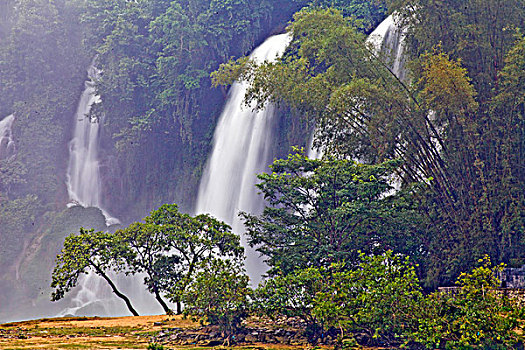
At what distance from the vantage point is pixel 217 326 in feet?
47.5

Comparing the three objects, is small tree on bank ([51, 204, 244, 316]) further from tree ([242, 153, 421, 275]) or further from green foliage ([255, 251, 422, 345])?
green foliage ([255, 251, 422, 345])

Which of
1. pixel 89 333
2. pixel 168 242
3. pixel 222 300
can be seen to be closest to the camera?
pixel 222 300

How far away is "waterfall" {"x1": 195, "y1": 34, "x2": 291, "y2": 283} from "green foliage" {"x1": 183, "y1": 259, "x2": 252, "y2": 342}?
12.3 meters

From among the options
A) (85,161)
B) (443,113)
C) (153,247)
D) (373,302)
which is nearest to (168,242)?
(153,247)

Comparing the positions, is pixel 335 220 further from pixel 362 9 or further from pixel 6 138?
pixel 6 138

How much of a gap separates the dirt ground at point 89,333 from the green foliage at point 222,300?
0.85 m

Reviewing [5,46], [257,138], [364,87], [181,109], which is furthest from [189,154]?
[364,87]

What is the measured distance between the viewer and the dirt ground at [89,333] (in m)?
13.0

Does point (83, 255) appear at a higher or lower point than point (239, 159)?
lower

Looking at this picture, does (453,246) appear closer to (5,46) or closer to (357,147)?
(357,147)

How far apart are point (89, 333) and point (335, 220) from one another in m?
6.35

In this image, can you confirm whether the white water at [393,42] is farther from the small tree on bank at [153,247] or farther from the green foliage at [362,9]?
the small tree on bank at [153,247]

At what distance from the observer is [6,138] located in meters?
39.8

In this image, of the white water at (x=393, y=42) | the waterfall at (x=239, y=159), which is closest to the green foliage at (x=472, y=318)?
the white water at (x=393, y=42)
